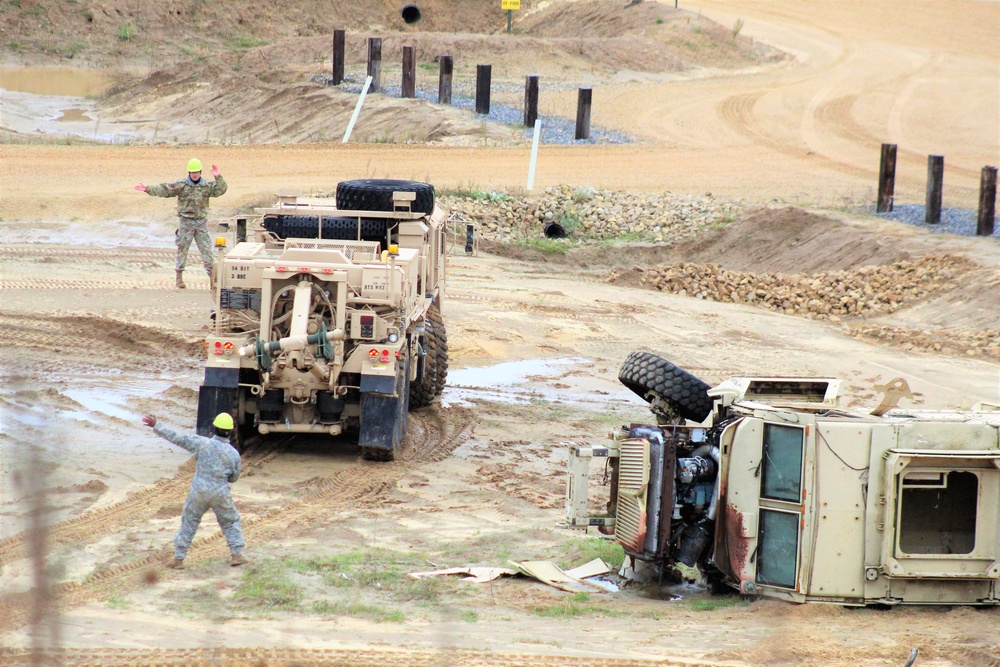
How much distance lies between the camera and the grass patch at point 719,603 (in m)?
8.62

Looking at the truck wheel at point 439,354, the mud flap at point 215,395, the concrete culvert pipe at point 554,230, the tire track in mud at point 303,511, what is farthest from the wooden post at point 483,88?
the mud flap at point 215,395

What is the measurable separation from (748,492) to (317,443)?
5.79 metres

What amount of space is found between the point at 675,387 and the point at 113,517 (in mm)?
4581

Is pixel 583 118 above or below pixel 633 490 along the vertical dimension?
above

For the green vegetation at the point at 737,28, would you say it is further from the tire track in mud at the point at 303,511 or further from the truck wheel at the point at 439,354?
the tire track in mud at the point at 303,511

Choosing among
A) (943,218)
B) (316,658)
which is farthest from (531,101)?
(316,658)

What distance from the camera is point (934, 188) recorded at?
22.8 m

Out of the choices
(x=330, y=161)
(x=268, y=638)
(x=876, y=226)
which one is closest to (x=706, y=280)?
(x=876, y=226)

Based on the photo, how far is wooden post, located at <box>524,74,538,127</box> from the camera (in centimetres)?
2886

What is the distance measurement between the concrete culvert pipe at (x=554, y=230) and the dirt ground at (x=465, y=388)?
106 centimetres

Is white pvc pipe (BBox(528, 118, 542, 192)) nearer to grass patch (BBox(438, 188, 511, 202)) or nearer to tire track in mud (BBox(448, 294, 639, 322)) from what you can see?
grass patch (BBox(438, 188, 511, 202))

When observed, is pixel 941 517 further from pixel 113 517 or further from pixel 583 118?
pixel 583 118

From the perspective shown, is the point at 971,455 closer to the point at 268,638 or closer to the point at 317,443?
the point at 268,638

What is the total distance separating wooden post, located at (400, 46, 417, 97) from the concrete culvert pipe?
8527mm
